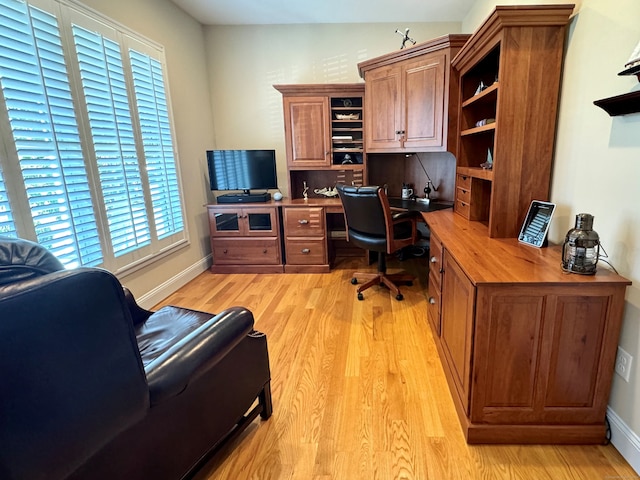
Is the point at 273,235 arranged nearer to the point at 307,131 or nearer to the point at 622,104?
the point at 307,131

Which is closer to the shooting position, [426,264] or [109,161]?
[109,161]

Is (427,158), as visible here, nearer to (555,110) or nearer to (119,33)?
(555,110)

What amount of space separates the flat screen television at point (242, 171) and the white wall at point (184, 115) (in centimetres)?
22

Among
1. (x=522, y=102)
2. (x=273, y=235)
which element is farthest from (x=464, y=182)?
(x=273, y=235)

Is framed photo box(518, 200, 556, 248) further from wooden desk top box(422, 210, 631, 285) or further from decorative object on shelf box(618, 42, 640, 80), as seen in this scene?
decorative object on shelf box(618, 42, 640, 80)

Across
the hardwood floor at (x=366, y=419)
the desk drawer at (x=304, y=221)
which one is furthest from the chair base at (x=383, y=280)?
the desk drawer at (x=304, y=221)

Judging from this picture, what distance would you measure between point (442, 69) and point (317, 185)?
1.91 meters

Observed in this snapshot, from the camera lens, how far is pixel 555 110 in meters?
1.74

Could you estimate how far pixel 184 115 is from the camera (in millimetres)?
3490

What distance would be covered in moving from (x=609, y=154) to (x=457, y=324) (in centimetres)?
99

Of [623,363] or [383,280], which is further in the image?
[383,280]

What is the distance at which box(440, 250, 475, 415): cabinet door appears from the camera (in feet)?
4.77

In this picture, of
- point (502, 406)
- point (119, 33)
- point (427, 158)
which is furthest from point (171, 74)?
point (502, 406)

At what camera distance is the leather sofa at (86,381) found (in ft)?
2.11
